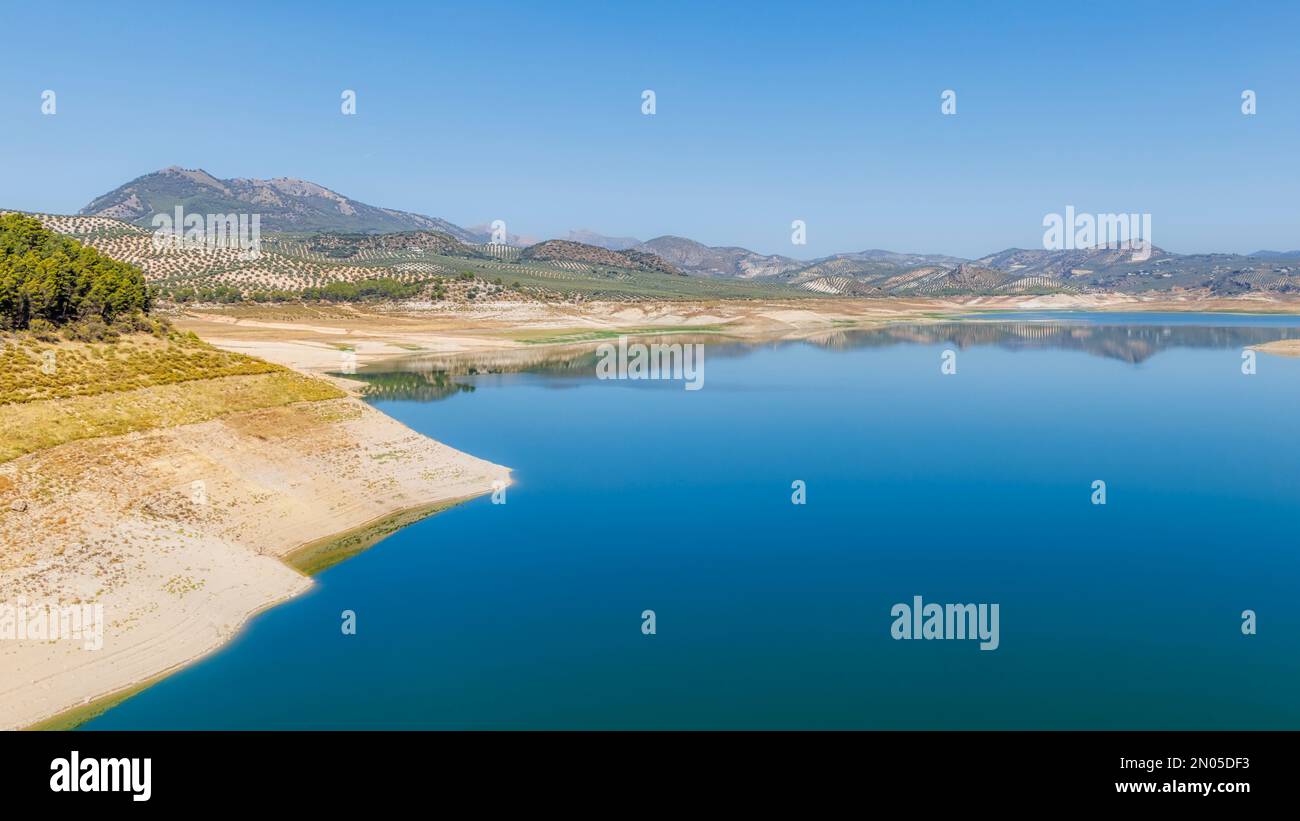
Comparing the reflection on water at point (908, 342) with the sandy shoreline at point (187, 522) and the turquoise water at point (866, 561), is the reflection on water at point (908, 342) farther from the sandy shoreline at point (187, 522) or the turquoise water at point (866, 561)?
the sandy shoreline at point (187, 522)

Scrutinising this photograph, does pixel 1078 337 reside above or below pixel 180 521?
above

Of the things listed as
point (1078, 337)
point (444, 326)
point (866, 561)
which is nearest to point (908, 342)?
point (1078, 337)

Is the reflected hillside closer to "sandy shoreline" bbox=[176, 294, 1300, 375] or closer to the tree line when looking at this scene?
"sandy shoreline" bbox=[176, 294, 1300, 375]

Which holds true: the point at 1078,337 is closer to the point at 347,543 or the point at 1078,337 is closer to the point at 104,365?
the point at 347,543

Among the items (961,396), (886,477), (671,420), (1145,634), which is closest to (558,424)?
(671,420)

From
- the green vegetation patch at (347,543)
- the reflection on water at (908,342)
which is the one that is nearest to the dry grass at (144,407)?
the green vegetation patch at (347,543)
